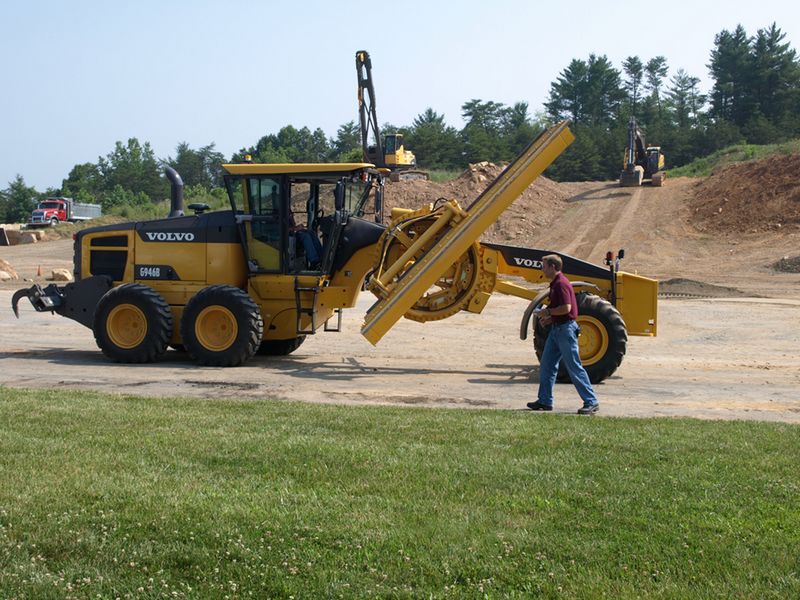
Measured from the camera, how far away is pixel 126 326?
47.8 ft

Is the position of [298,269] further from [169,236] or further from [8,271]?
[8,271]

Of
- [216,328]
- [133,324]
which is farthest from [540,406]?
[133,324]

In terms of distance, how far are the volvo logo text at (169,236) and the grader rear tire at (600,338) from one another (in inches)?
218

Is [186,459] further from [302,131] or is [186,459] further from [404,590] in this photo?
[302,131]

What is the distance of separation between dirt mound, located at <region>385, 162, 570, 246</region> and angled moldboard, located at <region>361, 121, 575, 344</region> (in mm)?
29269

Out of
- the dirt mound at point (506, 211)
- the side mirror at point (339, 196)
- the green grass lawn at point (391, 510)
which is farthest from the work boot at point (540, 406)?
the dirt mound at point (506, 211)

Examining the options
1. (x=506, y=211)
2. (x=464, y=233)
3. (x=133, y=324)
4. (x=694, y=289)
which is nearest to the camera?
(x=464, y=233)

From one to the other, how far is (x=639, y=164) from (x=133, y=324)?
42.6 metres

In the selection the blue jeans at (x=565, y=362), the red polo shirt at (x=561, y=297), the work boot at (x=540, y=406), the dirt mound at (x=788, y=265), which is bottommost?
the work boot at (x=540, y=406)

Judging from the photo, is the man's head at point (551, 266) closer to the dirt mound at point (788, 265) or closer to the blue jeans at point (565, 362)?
the blue jeans at point (565, 362)

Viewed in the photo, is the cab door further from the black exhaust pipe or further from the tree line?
the tree line

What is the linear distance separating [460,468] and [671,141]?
6977 cm

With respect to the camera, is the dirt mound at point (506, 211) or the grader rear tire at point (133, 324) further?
the dirt mound at point (506, 211)

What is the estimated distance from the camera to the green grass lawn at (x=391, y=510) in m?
4.93
